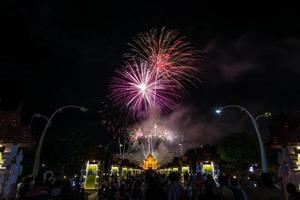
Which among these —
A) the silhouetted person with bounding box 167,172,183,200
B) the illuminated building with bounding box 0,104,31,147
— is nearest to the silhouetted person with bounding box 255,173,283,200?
the silhouetted person with bounding box 167,172,183,200

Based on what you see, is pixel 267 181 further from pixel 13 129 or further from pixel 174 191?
pixel 13 129

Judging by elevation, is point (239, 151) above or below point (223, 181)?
above

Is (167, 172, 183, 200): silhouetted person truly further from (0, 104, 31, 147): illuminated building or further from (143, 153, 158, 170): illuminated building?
(143, 153, 158, 170): illuminated building

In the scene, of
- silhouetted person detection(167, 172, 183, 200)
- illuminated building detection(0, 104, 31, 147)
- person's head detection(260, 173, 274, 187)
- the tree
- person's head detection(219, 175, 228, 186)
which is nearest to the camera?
person's head detection(260, 173, 274, 187)

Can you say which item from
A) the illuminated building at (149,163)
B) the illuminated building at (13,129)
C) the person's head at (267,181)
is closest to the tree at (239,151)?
the illuminated building at (13,129)

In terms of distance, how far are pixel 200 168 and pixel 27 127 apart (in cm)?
3057

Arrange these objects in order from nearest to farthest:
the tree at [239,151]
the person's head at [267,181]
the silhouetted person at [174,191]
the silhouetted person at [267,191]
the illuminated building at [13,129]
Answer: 1. the silhouetted person at [267,191]
2. the person's head at [267,181]
3. the silhouetted person at [174,191]
4. the illuminated building at [13,129]
5. the tree at [239,151]

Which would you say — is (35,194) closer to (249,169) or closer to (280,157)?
(280,157)

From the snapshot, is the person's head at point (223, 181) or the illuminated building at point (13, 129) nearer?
the person's head at point (223, 181)

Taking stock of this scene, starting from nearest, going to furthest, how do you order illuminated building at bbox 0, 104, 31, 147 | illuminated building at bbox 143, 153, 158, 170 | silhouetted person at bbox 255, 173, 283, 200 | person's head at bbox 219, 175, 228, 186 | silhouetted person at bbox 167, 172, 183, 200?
silhouetted person at bbox 255, 173, 283, 200 < silhouetted person at bbox 167, 172, 183, 200 < person's head at bbox 219, 175, 228, 186 < illuminated building at bbox 0, 104, 31, 147 < illuminated building at bbox 143, 153, 158, 170

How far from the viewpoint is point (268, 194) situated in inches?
273

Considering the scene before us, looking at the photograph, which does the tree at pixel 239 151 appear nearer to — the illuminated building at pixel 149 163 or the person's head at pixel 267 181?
the illuminated building at pixel 149 163

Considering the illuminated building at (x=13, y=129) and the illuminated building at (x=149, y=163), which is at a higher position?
the illuminated building at (x=149, y=163)

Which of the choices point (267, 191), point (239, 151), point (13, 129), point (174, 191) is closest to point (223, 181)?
point (174, 191)
